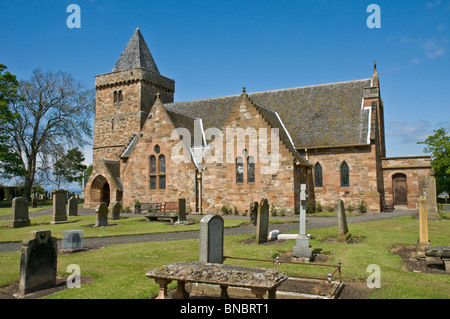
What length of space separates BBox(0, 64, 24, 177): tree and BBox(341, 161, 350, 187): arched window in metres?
36.5

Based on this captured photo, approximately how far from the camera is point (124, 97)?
148 ft

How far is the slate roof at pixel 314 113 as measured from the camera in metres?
28.7

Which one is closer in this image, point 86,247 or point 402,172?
point 86,247

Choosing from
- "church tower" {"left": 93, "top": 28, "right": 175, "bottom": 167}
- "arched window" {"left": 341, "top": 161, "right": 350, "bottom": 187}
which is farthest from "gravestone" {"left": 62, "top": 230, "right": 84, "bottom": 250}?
"church tower" {"left": 93, "top": 28, "right": 175, "bottom": 167}

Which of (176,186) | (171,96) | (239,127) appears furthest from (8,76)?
(239,127)

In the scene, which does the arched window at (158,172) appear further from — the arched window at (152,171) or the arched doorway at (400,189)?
the arched doorway at (400,189)

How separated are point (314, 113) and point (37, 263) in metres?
27.0

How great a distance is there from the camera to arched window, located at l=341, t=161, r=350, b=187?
27922 millimetres

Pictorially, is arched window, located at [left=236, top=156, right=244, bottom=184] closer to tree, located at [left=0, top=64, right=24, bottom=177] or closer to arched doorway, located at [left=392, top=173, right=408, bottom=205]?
arched doorway, located at [left=392, top=173, right=408, bottom=205]

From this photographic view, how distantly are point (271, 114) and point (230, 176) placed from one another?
789 cm

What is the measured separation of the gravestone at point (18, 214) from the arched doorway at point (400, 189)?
28988 millimetres

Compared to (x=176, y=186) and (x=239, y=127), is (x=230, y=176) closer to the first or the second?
(x=239, y=127)

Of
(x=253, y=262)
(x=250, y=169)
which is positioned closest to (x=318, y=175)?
(x=250, y=169)
